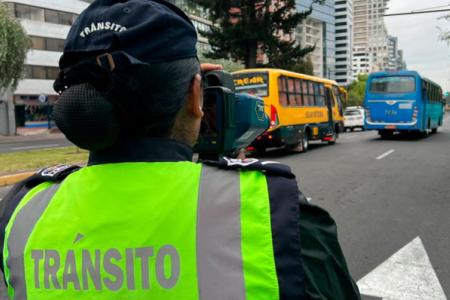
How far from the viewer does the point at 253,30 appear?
91.6 ft

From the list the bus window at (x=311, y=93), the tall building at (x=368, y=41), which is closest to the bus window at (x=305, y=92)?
the bus window at (x=311, y=93)

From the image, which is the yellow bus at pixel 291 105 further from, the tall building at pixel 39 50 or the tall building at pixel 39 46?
the tall building at pixel 39 46

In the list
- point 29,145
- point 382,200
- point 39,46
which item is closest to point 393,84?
point 382,200

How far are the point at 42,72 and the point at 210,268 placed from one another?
41.1 meters

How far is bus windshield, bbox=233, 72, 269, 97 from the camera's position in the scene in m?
14.0

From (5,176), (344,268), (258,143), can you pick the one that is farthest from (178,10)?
(258,143)

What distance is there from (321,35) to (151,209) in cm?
12851

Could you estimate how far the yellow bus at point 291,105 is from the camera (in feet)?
45.8

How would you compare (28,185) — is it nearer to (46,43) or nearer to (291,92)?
Answer: (291,92)

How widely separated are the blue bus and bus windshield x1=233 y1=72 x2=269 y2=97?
26.8 ft

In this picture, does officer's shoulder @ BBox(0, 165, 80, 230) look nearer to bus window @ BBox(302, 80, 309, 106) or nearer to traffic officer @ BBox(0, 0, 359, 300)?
traffic officer @ BBox(0, 0, 359, 300)

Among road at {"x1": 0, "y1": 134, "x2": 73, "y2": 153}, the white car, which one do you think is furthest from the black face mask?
the white car

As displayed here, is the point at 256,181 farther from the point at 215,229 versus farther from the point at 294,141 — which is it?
the point at 294,141

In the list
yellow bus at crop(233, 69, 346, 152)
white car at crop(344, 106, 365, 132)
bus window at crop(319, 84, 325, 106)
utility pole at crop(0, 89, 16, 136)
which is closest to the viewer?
yellow bus at crop(233, 69, 346, 152)
